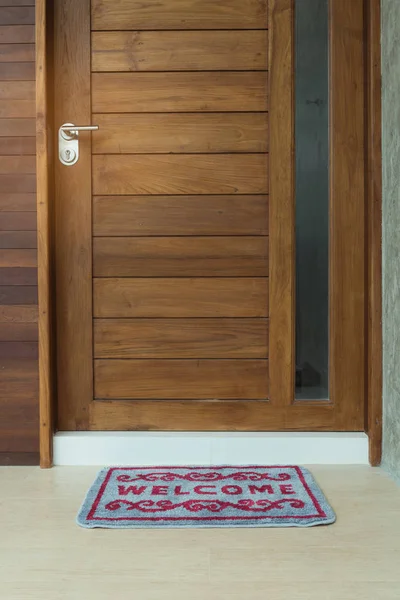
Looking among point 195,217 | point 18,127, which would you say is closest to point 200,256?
point 195,217

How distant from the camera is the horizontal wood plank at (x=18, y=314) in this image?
7.11ft

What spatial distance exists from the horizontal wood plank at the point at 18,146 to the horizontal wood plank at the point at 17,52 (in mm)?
250

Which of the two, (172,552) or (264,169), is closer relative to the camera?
(172,552)

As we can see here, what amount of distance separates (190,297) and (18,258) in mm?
574

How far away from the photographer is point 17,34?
2133 millimetres

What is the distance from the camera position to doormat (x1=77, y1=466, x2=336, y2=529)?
169 cm

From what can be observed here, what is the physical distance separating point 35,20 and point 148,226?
2.42 feet

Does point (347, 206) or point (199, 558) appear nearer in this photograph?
point (199, 558)

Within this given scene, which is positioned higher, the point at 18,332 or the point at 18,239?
the point at 18,239

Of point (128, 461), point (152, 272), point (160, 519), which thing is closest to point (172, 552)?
point (160, 519)

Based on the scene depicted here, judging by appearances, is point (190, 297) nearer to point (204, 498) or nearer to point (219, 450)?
point (219, 450)

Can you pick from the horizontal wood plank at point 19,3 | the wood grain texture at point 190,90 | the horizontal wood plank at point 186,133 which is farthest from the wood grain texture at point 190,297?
the horizontal wood plank at point 19,3

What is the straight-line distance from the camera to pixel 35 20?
83.2 inches

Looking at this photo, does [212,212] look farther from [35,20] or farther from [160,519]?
[160,519]
